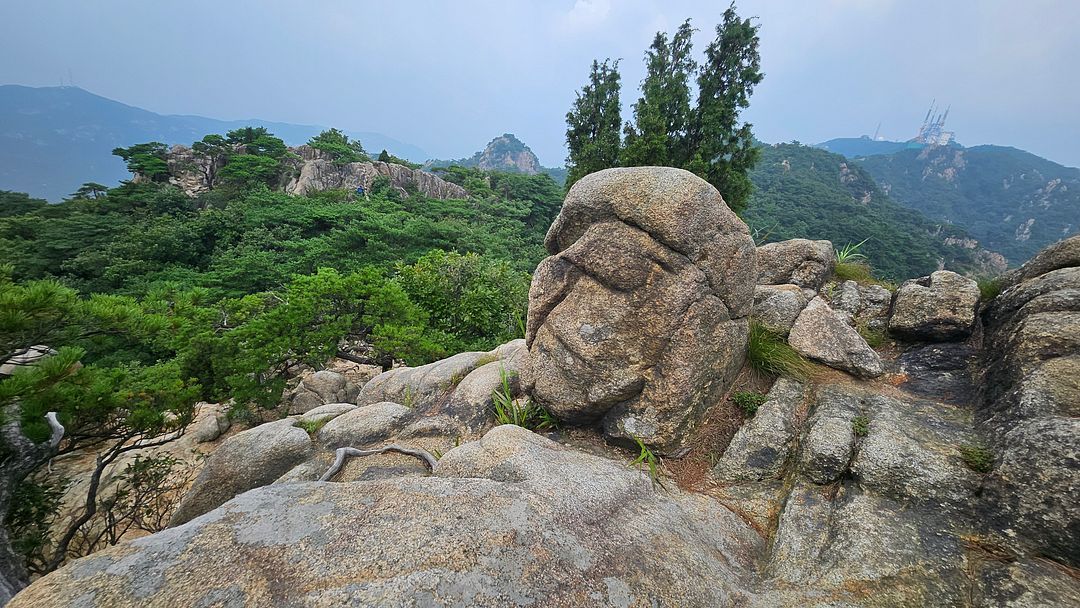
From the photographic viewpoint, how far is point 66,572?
Answer: 2842 mm

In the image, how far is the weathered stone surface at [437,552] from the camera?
2818 mm

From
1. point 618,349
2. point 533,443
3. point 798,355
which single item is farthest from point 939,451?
point 533,443

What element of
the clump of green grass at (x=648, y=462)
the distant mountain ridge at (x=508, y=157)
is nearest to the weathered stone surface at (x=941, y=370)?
the clump of green grass at (x=648, y=462)

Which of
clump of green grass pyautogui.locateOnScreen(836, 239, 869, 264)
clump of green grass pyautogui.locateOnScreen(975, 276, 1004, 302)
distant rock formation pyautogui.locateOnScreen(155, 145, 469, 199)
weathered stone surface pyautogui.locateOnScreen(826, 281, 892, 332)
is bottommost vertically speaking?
weathered stone surface pyautogui.locateOnScreen(826, 281, 892, 332)

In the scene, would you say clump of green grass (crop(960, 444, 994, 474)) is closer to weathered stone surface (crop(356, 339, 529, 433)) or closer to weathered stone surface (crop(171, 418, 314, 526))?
weathered stone surface (crop(356, 339, 529, 433))

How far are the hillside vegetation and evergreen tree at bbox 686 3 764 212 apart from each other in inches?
3378

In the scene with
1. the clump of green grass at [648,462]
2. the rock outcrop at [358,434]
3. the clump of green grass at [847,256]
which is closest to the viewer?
the clump of green grass at [648,462]

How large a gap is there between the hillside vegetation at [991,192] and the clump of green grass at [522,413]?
337ft

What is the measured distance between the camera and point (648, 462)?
5395mm

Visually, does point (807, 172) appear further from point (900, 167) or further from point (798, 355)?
point (798, 355)

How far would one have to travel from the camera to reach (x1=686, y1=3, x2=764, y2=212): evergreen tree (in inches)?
790

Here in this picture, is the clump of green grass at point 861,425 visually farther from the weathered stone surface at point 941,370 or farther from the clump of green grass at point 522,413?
the clump of green grass at point 522,413

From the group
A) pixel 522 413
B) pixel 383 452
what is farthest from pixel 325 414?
pixel 522 413

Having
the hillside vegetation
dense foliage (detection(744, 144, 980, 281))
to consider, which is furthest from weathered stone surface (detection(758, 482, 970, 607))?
the hillside vegetation
